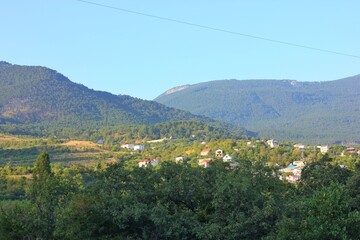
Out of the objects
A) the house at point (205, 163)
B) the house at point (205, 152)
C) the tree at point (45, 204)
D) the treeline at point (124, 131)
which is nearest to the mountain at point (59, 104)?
the treeline at point (124, 131)

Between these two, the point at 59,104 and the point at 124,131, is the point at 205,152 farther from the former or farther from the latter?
the point at 59,104

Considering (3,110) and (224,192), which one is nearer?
(224,192)

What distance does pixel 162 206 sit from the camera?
15000 millimetres

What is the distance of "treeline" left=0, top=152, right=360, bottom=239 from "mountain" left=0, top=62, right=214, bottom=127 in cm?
9437

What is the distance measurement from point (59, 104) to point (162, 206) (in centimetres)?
11634

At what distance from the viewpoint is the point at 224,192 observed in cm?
1499

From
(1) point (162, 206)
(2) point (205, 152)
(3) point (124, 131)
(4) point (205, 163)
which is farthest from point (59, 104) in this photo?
(1) point (162, 206)

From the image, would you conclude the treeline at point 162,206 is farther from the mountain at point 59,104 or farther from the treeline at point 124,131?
the mountain at point 59,104

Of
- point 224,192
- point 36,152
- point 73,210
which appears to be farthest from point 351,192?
point 36,152

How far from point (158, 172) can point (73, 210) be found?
3494 mm

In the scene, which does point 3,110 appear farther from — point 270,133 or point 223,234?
point 223,234

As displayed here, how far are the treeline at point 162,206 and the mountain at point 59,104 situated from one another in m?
94.4

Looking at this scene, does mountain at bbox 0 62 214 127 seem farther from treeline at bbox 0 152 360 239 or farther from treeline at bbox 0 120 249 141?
treeline at bbox 0 152 360 239

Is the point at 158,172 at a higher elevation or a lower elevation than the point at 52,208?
higher
